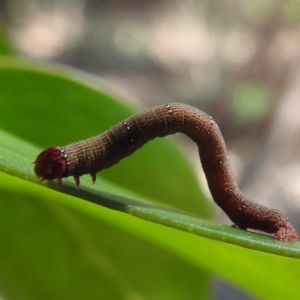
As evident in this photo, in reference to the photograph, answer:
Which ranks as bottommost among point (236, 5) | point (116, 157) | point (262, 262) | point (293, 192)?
point (293, 192)

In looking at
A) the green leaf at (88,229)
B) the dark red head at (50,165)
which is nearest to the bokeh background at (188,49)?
the green leaf at (88,229)

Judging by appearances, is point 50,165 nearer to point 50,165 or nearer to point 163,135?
point 50,165

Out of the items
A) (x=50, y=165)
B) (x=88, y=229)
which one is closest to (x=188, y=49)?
(x=88, y=229)

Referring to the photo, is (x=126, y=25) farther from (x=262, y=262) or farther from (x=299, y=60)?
(x=262, y=262)

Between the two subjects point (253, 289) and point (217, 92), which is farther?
point (217, 92)

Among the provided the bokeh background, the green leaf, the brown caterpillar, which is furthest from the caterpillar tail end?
the bokeh background

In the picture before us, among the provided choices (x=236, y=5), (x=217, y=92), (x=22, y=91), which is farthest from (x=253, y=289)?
(x=236, y=5)

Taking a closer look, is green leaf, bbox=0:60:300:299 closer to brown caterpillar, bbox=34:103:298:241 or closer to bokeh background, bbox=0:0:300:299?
brown caterpillar, bbox=34:103:298:241

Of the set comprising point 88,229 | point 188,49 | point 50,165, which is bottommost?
point 88,229
